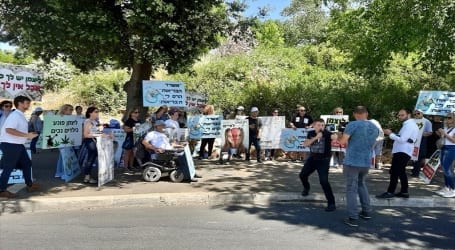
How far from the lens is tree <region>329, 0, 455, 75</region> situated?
13.5 meters

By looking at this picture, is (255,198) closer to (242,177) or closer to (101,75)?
(242,177)

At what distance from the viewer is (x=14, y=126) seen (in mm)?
7691

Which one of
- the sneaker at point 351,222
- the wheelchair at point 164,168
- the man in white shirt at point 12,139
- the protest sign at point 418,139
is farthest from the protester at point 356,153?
the man in white shirt at point 12,139

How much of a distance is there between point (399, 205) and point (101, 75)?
21.2 meters

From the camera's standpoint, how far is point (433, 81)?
17719mm

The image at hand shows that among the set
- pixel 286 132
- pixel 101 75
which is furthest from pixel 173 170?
pixel 101 75

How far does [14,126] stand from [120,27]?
4319 mm

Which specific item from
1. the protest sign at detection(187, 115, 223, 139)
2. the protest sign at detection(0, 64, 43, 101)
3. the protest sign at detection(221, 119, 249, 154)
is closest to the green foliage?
the protest sign at detection(187, 115, 223, 139)

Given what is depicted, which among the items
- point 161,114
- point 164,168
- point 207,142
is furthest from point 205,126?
point 164,168

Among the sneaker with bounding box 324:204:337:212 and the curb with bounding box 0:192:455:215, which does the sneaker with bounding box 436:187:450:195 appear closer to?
the curb with bounding box 0:192:455:215

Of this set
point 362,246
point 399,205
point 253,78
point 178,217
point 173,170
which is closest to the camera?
point 362,246

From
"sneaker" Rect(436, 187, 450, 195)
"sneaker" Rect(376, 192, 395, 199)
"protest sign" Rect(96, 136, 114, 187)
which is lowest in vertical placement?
"sneaker" Rect(376, 192, 395, 199)

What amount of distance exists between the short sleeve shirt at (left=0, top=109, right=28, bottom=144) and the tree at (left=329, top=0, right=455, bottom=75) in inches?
430

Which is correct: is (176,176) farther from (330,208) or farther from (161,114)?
(330,208)
